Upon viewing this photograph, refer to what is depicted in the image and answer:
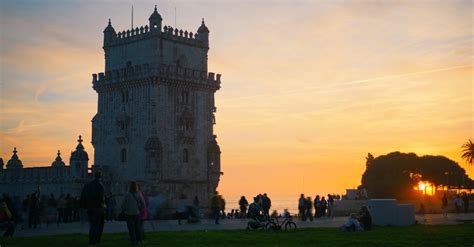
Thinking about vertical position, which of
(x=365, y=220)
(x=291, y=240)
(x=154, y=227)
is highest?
(x=365, y=220)

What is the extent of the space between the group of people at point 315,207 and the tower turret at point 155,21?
75.0 feet

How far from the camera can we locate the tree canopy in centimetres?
10350

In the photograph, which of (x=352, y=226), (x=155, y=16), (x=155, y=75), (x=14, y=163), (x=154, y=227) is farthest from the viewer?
(x=14, y=163)

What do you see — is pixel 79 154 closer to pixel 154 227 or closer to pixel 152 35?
pixel 152 35

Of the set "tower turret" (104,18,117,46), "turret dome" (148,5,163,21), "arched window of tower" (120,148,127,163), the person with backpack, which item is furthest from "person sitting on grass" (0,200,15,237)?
Answer: "tower turret" (104,18,117,46)

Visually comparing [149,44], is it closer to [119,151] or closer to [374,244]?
[119,151]

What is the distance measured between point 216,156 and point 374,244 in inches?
1858

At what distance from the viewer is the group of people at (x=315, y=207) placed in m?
47.1

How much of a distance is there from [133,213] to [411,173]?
3444 inches

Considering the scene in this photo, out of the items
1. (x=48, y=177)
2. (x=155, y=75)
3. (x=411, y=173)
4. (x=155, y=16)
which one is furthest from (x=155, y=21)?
(x=411, y=173)

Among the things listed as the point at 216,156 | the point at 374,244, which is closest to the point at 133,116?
the point at 216,156

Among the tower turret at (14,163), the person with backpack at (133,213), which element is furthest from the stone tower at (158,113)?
the person with backpack at (133,213)

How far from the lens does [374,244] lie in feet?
80.7

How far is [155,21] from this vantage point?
223 ft
